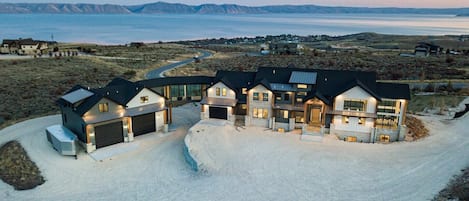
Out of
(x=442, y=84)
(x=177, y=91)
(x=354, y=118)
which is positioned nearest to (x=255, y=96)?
(x=354, y=118)

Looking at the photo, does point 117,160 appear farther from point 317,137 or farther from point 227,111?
point 317,137

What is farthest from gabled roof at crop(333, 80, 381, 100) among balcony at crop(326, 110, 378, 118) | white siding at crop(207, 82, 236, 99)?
white siding at crop(207, 82, 236, 99)

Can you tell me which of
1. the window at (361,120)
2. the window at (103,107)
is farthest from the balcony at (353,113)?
the window at (103,107)

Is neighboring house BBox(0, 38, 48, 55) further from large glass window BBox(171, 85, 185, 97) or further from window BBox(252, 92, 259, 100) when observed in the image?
window BBox(252, 92, 259, 100)

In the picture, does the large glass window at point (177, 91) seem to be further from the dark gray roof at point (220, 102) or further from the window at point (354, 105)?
the window at point (354, 105)

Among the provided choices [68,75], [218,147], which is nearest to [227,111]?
[218,147]

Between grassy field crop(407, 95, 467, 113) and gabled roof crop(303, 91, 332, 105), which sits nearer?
gabled roof crop(303, 91, 332, 105)

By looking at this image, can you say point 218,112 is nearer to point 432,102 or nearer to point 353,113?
point 353,113
